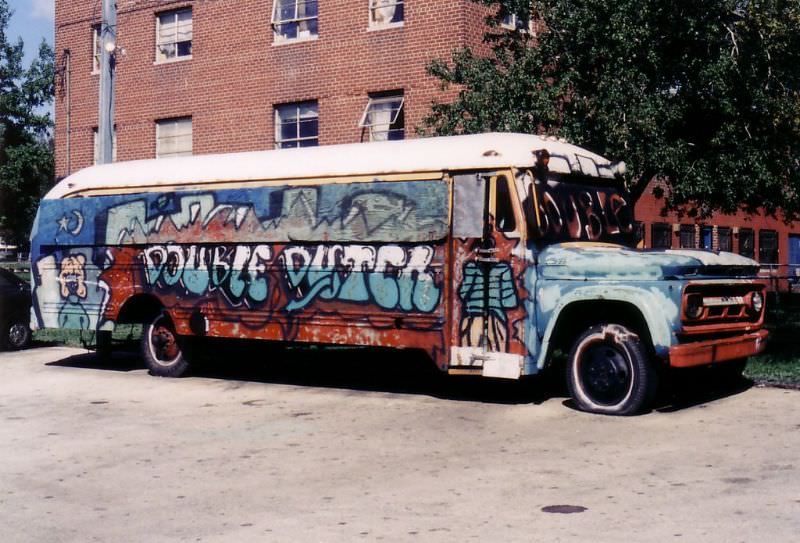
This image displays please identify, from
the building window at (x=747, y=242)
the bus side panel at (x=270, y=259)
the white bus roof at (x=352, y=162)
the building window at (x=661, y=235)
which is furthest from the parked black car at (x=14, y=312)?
the building window at (x=747, y=242)

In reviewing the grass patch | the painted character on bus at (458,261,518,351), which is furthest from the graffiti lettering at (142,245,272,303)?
the grass patch

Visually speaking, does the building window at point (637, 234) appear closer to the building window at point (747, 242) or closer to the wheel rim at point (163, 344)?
the wheel rim at point (163, 344)

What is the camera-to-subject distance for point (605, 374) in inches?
396

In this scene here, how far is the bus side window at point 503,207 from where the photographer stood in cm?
1045

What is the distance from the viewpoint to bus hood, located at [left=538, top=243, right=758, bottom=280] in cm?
962

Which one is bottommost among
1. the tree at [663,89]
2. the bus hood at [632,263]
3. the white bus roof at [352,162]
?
the bus hood at [632,263]

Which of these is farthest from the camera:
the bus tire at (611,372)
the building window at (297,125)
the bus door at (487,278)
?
the building window at (297,125)

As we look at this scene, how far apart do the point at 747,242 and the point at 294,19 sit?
26545mm

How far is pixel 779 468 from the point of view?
7.65 metres

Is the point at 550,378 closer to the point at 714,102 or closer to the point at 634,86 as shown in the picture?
the point at 634,86

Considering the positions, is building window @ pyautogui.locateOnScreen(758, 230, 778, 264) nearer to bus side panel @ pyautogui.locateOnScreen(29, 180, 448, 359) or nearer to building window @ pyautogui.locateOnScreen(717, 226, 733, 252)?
building window @ pyautogui.locateOnScreen(717, 226, 733, 252)

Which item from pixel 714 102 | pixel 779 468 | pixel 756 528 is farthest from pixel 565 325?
pixel 714 102

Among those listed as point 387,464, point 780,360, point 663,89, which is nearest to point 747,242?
point 663,89

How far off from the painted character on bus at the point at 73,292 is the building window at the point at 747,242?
33.2 metres
